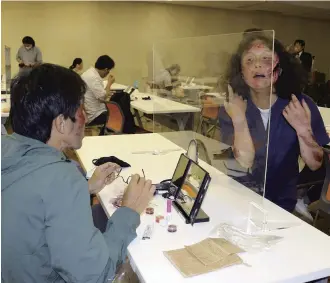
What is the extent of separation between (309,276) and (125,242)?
1.88 feet

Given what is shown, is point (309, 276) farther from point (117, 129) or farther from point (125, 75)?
point (125, 75)

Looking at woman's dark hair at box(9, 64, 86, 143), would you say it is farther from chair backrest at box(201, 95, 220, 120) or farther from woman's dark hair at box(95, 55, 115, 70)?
woman's dark hair at box(95, 55, 115, 70)

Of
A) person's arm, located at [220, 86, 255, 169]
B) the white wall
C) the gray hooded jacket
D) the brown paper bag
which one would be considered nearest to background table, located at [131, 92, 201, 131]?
person's arm, located at [220, 86, 255, 169]

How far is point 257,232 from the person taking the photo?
1.41 metres

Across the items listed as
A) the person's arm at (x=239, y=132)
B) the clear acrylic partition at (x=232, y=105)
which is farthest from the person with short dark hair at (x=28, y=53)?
the person's arm at (x=239, y=132)

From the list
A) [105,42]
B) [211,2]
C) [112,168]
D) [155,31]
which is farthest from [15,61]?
[112,168]

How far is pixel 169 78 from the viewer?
138 inches

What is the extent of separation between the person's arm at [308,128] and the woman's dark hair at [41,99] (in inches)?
48.1

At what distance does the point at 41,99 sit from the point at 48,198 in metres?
0.29

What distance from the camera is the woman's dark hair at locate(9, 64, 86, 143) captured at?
109 centimetres

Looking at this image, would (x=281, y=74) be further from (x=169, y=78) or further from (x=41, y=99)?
(x=169, y=78)

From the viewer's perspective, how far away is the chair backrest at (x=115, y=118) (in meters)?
4.00

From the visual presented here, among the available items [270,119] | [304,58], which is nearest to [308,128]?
[270,119]

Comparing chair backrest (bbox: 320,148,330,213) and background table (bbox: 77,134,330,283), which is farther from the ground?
background table (bbox: 77,134,330,283)
